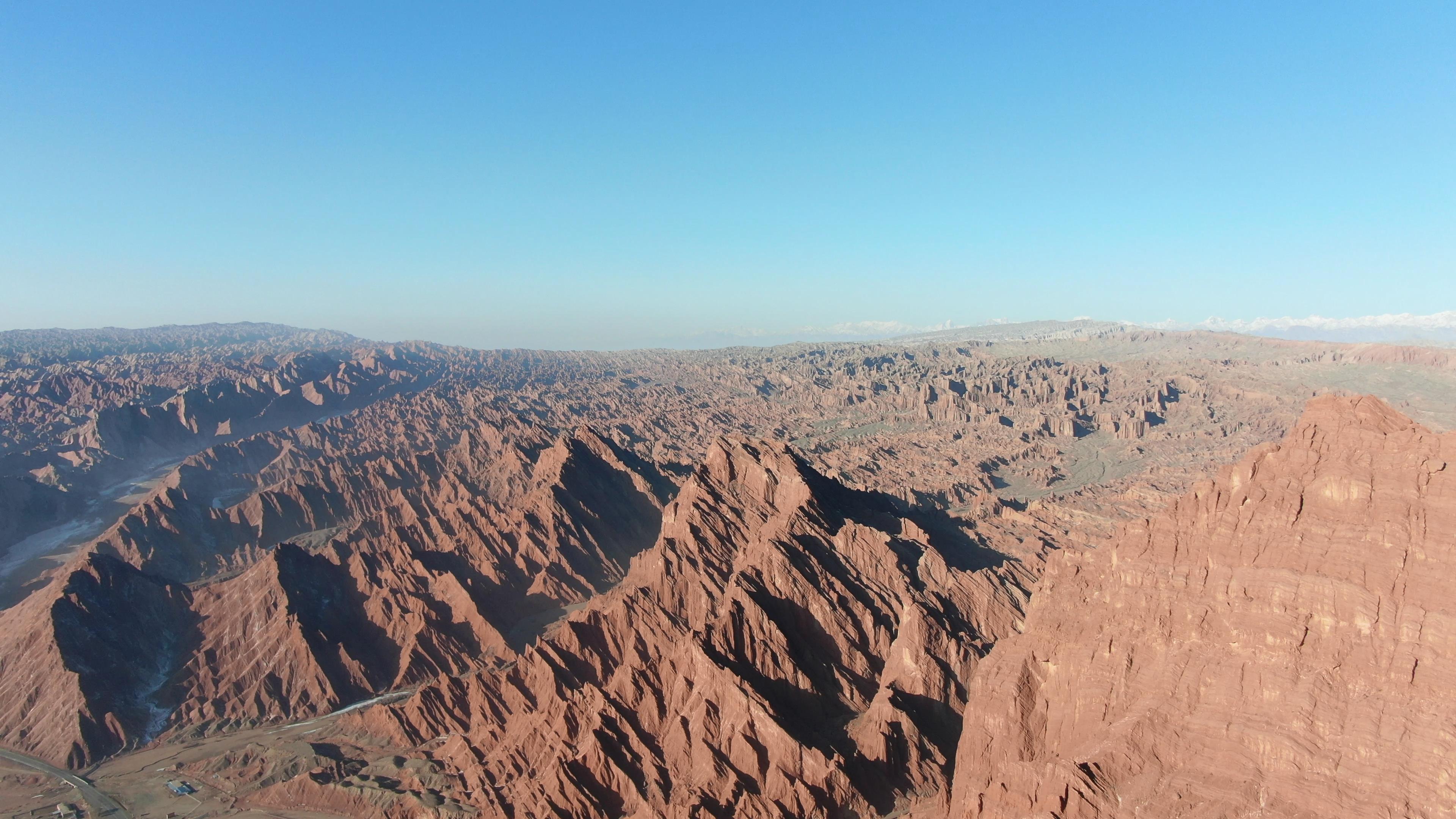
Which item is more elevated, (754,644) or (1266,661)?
(1266,661)

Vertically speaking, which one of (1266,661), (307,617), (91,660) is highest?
(1266,661)

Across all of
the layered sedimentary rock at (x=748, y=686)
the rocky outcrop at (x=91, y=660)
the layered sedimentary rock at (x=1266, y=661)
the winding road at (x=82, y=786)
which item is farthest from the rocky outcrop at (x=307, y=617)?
the layered sedimentary rock at (x=1266, y=661)

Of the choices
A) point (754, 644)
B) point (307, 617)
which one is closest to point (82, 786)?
point (307, 617)

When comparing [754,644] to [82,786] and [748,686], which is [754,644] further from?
[82,786]

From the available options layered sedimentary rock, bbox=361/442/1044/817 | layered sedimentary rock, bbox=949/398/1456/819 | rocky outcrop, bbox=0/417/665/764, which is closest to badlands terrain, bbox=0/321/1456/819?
layered sedimentary rock, bbox=949/398/1456/819

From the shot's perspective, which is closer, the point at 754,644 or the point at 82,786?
the point at 754,644

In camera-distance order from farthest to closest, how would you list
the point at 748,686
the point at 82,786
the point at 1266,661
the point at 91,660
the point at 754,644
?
1. the point at 91,660
2. the point at 82,786
3. the point at 754,644
4. the point at 748,686
5. the point at 1266,661

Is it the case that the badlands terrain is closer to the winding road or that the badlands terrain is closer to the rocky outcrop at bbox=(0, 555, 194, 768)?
the rocky outcrop at bbox=(0, 555, 194, 768)

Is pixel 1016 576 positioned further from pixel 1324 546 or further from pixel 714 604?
pixel 1324 546
